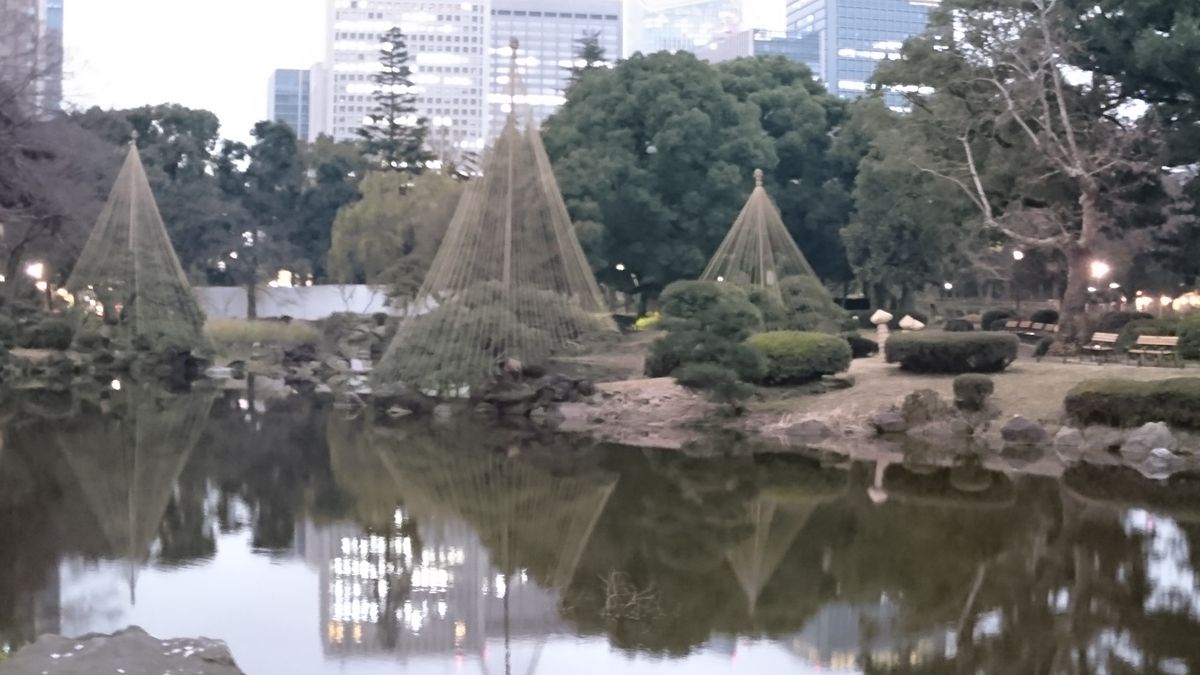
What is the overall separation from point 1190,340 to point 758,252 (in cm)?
869

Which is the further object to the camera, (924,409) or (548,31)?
(548,31)

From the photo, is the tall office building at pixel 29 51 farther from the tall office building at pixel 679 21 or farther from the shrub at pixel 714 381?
the tall office building at pixel 679 21

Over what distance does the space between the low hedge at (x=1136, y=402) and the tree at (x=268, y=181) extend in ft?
104

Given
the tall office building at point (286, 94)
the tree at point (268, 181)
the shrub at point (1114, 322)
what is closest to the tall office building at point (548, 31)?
the tall office building at point (286, 94)

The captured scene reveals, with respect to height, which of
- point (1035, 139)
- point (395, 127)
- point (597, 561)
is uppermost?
point (395, 127)

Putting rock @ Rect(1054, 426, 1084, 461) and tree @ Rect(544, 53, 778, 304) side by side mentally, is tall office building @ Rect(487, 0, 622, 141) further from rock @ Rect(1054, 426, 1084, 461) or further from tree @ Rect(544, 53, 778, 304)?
rock @ Rect(1054, 426, 1084, 461)

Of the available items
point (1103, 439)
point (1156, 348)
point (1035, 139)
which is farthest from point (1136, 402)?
point (1035, 139)

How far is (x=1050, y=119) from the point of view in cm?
2208

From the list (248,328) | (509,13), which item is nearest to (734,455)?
(248,328)

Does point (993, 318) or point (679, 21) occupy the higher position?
point (679, 21)

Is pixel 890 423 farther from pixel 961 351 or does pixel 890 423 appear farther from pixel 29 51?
pixel 29 51

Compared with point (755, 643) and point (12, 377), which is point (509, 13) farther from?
point (755, 643)

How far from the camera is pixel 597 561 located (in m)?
9.47

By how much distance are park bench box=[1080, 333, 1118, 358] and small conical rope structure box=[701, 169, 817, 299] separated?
5.92 m
